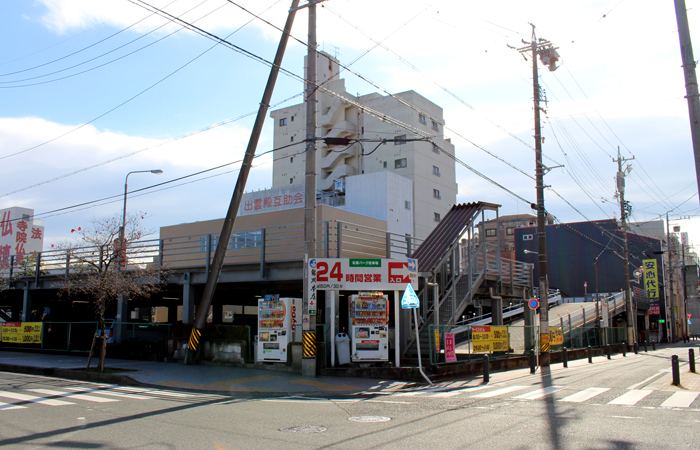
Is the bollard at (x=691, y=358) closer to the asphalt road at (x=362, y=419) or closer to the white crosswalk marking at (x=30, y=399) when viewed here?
the asphalt road at (x=362, y=419)

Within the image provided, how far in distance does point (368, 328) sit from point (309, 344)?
6.77 ft

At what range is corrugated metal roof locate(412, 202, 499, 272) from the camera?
20500mm

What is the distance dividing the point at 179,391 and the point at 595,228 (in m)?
55.3

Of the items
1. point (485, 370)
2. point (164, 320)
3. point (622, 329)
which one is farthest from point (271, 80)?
point (164, 320)

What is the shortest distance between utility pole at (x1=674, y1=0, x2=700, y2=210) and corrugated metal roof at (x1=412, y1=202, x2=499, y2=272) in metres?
10.3

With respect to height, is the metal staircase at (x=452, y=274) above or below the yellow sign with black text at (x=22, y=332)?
above

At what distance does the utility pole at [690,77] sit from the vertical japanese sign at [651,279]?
52.2 metres

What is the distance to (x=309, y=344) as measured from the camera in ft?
52.4

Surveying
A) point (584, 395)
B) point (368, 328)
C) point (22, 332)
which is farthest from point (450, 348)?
point (22, 332)

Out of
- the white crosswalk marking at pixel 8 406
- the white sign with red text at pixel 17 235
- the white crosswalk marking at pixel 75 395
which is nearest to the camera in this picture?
the white crosswalk marking at pixel 8 406

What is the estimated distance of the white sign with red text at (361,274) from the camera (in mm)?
16453

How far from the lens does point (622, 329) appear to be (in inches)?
1623

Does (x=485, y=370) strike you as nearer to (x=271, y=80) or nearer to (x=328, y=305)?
(x=328, y=305)

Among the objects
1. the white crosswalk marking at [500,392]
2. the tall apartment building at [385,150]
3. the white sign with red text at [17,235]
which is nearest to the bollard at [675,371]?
the white crosswalk marking at [500,392]
